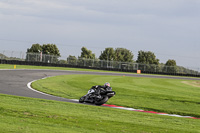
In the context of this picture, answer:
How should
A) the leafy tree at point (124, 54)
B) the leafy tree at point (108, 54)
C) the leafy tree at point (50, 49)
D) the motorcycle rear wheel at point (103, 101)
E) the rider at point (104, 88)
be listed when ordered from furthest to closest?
the leafy tree at point (124, 54) < the leafy tree at point (108, 54) < the leafy tree at point (50, 49) < the rider at point (104, 88) < the motorcycle rear wheel at point (103, 101)

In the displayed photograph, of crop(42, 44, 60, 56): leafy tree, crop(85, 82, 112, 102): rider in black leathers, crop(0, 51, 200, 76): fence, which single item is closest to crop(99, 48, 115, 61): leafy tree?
crop(42, 44, 60, 56): leafy tree

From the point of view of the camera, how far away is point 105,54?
139 m

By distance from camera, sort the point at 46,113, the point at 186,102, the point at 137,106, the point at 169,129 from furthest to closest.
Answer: the point at 186,102 < the point at 137,106 < the point at 46,113 < the point at 169,129

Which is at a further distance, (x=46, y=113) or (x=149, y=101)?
(x=149, y=101)

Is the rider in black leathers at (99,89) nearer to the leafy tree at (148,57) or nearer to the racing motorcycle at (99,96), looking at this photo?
the racing motorcycle at (99,96)

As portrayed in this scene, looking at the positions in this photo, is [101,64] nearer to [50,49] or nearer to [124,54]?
[50,49]

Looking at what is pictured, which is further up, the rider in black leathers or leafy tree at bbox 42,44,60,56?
leafy tree at bbox 42,44,60,56

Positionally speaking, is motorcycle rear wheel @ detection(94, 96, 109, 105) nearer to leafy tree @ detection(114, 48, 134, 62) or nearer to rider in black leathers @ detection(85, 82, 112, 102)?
rider in black leathers @ detection(85, 82, 112, 102)

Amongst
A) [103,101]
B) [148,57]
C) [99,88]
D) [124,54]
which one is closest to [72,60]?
[99,88]

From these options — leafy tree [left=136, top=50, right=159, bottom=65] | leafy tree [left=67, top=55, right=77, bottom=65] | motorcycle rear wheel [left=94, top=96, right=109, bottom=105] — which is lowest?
motorcycle rear wheel [left=94, top=96, right=109, bottom=105]

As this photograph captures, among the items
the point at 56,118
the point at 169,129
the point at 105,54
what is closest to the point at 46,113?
the point at 56,118

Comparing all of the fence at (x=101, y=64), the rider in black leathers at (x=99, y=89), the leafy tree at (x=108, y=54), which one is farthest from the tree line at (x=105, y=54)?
the rider in black leathers at (x=99, y=89)

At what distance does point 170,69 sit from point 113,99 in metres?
51.0

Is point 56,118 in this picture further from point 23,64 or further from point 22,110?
point 23,64
